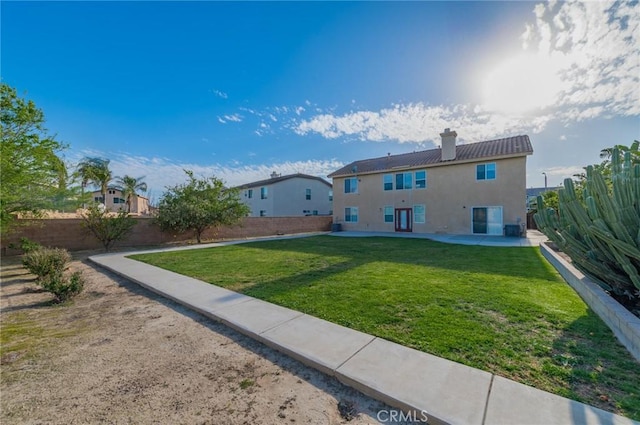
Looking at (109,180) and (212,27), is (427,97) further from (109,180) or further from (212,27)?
(109,180)

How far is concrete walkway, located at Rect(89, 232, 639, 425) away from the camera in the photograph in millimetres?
2105

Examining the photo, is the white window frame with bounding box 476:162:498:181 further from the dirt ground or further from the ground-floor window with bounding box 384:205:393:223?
the dirt ground

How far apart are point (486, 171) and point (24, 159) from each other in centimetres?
2243

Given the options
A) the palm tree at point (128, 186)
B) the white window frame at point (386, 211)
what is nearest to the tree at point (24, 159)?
the white window frame at point (386, 211)

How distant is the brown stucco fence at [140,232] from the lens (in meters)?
11.6

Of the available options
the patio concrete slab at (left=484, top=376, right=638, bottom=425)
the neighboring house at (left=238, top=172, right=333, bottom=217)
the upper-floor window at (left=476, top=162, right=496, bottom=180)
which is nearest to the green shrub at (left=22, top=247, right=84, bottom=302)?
the patio concrete slab at (left=484, top=376, right=638, bottom=425)

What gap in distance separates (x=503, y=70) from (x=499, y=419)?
410 inches

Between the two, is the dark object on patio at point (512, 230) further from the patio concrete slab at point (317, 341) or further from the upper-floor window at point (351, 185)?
the patio concrete slab at point (317, 341)

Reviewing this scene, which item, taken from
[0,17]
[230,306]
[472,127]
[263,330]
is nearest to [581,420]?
[263,330]

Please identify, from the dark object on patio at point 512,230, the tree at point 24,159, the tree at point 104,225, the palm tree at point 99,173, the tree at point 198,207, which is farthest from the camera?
the palm tree at point 99,173

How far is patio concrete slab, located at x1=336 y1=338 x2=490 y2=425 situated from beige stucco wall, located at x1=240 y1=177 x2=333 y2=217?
82.3 ft

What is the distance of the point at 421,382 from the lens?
99.7 inches

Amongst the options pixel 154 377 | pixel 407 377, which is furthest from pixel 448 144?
pixel 154 377

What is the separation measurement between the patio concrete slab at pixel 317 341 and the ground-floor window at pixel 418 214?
1723cm
